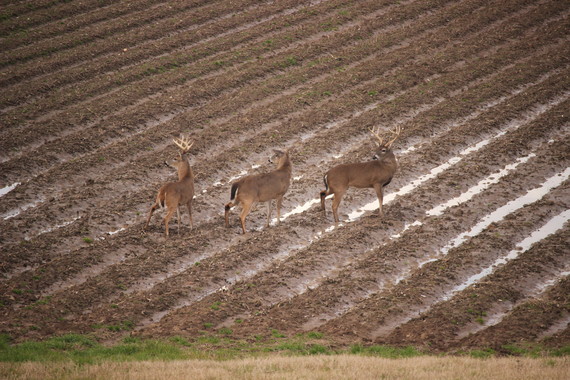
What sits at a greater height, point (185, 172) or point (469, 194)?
point (185, 172)

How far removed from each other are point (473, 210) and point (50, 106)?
48.0ft

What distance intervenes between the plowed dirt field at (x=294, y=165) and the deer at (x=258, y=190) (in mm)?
538

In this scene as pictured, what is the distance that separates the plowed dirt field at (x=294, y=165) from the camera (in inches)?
531

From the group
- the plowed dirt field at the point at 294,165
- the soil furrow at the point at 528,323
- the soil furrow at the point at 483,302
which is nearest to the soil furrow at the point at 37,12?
the plowed dirt field at the point at 294,165

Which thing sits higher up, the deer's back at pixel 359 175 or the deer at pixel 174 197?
the deer at pixel 174 197

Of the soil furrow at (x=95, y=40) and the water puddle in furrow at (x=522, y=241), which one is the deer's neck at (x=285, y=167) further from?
the soil furrow at (x=95, y=40)

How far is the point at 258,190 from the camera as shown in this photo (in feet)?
57.1

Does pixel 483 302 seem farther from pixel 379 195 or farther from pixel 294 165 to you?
pixel 294 165

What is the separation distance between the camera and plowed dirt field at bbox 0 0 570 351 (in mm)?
13500

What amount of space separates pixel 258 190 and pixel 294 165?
12.9ft

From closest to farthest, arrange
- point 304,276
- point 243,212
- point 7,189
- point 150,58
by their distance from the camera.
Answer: point 304,276, point 243,212, point 7,189, point 150,58

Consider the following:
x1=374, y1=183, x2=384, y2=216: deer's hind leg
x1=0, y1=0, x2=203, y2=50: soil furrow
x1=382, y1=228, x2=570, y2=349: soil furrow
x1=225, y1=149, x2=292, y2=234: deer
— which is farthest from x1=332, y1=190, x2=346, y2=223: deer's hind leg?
x1=0, y1=0, x2=203, y2=50: soil furrow

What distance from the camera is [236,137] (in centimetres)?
2312

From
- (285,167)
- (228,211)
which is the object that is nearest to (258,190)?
(228,211)
